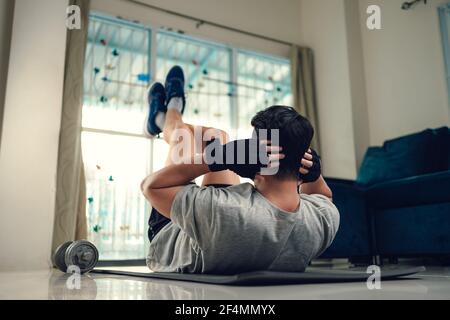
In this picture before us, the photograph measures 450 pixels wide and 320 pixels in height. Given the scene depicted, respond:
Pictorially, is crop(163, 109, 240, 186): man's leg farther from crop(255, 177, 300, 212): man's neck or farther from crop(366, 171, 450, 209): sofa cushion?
crop(366, 171, 450, 209): sofa cushion

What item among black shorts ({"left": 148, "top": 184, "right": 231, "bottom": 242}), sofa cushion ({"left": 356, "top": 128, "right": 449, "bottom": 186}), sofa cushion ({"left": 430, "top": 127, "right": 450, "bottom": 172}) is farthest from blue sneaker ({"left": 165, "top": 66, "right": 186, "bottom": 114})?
sofa cushion ({"left": 430, "top": 127, "right": 450, "bottom": 172})

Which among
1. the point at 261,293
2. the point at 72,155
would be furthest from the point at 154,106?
the point at 261,293

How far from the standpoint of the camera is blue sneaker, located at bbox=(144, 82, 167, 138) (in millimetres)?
2488

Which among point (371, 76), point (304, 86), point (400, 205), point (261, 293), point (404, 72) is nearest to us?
point (261, 293)

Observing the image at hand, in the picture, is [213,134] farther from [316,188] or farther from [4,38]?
[4,38]

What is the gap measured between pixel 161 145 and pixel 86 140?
68 cm

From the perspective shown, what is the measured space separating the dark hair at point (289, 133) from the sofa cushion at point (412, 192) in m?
1.57

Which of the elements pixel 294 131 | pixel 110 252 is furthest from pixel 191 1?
pixel 294 131

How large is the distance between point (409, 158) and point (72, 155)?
2.56m

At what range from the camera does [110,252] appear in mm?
3514

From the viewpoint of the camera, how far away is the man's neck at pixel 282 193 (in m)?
1.34

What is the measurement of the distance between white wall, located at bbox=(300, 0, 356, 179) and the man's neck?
293 centimetres

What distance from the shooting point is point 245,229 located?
49.6 inches

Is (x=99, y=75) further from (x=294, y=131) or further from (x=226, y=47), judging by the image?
(x=294, y=131)
